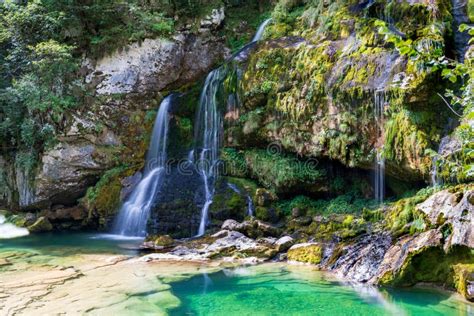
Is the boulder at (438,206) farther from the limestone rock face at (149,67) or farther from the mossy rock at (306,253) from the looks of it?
the limestone rock face at (149,67)

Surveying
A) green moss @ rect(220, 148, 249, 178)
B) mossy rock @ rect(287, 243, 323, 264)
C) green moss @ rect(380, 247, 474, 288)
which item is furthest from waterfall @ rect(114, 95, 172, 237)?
green moss @ rect(380, 247, 474, 288)

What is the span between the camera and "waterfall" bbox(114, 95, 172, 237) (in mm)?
12805

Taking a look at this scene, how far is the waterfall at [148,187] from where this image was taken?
1280 cm

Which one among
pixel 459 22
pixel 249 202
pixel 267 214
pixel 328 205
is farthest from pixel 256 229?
pixel 459 22

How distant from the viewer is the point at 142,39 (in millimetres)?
16109

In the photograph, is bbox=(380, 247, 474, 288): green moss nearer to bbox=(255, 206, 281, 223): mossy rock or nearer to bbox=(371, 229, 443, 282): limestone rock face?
bbox=(371, 229, 443, 282): limestone rock face

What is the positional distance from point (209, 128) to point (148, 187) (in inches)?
112

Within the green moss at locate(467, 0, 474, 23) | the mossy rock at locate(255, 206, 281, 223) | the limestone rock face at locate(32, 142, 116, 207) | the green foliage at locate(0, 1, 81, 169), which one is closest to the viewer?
the green moss at locate(467, 0, 474, 23)

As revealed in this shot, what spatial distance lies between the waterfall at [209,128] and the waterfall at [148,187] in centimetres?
131

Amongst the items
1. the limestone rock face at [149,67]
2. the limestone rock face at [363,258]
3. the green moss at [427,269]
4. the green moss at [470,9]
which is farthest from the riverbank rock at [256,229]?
the limestone rock face at [149,67]

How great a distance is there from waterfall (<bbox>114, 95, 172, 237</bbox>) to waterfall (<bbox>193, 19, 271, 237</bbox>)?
1.31 metres

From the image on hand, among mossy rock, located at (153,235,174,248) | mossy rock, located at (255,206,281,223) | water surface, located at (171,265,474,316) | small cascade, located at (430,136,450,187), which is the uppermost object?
small cascade, located at (430,136,450,187)

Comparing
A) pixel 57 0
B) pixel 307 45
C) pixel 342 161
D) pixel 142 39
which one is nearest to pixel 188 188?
pixel 342 161

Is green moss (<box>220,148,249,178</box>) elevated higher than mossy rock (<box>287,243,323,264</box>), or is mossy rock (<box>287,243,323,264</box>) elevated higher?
green moss (<box>220,148,249,178</box>)
